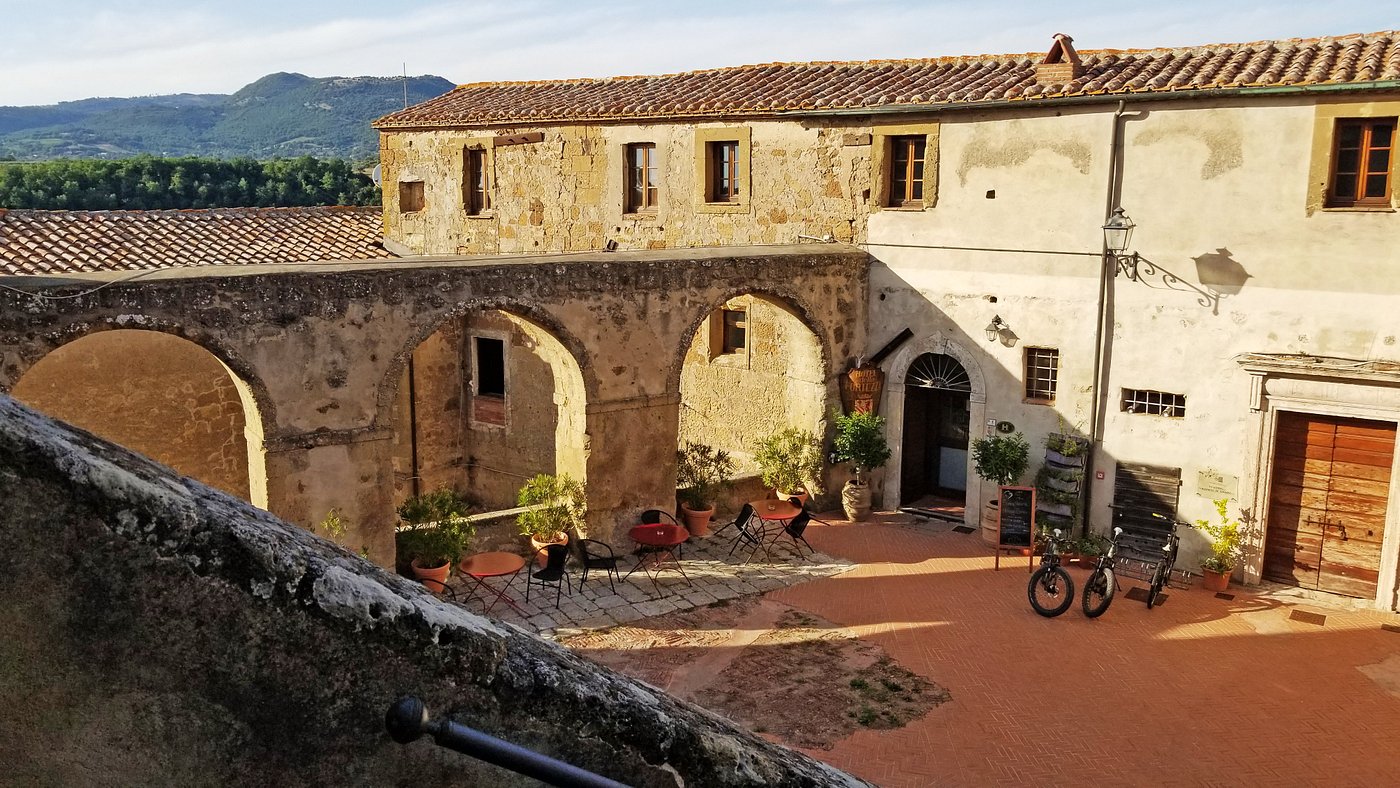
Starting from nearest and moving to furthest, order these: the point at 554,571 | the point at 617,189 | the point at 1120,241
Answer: the point at 554,571 < the point at 1120,241 < the point at 617,189

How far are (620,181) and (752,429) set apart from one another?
194 inches

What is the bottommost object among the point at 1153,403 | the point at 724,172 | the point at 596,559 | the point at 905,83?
the point at 596,559

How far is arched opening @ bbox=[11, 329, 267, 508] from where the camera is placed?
12.8 metres

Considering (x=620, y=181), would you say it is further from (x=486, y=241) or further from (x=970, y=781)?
(x=970, y=781)

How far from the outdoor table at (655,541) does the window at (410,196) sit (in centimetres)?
1110

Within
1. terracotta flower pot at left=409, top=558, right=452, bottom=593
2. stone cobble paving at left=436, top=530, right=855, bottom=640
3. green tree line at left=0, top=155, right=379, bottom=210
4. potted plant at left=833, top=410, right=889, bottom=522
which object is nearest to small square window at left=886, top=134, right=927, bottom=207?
potted plant at left=833, top=410, right=889, bottom=522

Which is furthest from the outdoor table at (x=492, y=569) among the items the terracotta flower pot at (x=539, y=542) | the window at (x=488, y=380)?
the window at (x=488, y=380)

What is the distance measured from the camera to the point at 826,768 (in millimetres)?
2680

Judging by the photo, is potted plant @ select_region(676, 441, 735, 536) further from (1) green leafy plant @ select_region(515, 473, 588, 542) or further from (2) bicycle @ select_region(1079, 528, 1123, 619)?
(2) bicycle @ select_region(1079, 528, 1123, 619)

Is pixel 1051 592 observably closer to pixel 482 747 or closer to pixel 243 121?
pixel 482 747

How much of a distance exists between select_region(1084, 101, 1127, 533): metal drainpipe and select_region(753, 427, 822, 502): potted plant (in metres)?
3.96

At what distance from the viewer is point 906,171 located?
52.5 feet

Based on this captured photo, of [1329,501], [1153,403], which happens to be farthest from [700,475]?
[1329,501]

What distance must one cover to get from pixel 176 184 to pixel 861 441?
122 ft
